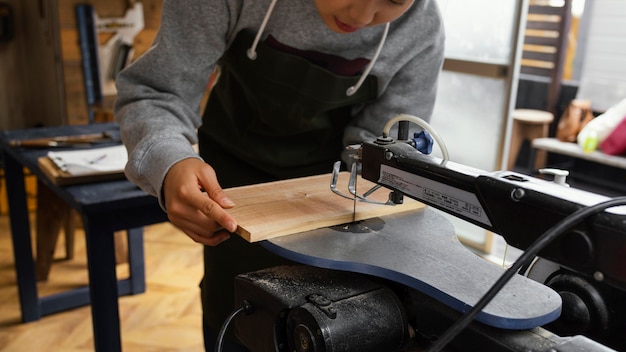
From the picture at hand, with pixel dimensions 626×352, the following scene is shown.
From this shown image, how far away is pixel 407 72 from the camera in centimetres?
108

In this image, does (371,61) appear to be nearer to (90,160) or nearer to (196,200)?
(196,200)

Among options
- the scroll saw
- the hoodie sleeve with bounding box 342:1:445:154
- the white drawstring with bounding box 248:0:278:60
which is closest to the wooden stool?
the hoodie sleeve with bounding box 342:1:445:154

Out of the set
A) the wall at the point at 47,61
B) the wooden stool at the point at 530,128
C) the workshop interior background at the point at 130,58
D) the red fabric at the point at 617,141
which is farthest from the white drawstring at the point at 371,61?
the wooden stool at the point at 530,128

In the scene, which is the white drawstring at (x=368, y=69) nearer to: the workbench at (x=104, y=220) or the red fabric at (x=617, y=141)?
the workbench at (x=104, y=220)

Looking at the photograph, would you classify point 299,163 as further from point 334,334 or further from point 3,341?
point 3,341

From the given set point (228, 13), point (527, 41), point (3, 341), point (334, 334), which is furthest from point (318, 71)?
point (527, 41)

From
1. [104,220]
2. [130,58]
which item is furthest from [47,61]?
[104,220]

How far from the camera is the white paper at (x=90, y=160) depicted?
1.65 metres

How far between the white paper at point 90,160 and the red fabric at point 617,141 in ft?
8.92

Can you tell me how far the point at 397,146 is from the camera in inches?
30.4

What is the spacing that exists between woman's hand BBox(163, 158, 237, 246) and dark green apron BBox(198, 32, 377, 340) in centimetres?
24

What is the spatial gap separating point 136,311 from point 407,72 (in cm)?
173

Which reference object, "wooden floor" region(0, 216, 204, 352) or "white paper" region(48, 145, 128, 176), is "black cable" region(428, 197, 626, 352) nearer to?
"white paper" region(48, 145, 128, 176)

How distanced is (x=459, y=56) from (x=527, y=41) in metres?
1.68
